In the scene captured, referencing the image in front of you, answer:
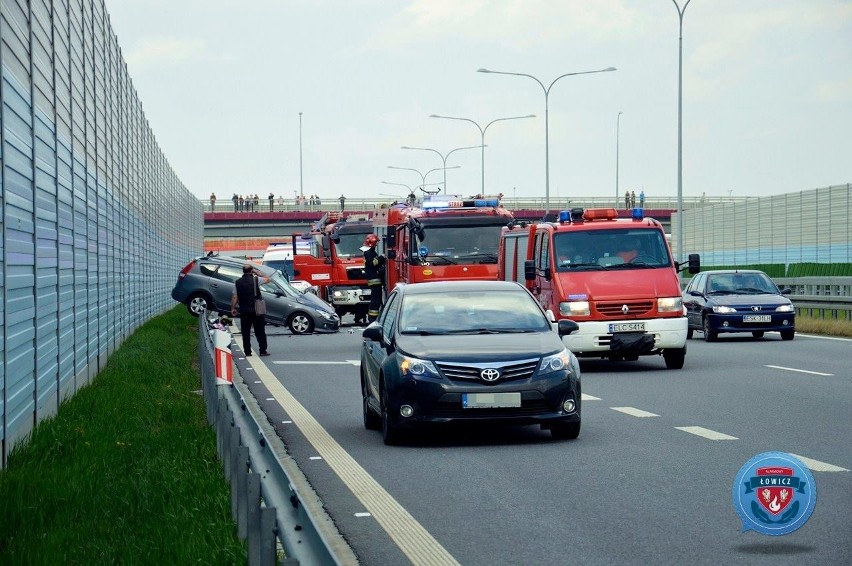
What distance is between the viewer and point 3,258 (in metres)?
10.7

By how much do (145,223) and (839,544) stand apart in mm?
26762

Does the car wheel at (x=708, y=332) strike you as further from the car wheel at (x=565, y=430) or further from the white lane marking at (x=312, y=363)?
the car wheel at (x=565, y=430)

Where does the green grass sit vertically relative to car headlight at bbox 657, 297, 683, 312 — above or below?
below

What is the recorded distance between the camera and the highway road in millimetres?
8242

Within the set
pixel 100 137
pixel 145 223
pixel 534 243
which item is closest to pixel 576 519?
pixel 100 137

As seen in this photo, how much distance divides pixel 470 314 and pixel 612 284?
9.15 metres

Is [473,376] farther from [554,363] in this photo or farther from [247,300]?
[247,300]

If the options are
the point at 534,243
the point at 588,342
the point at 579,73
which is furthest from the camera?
the point at 579,73

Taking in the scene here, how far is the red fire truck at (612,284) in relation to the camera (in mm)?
22969

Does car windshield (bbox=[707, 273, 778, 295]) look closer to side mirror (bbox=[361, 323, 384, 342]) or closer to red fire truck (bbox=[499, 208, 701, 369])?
red fire truck (bbox=[499, 208, 701, 369])

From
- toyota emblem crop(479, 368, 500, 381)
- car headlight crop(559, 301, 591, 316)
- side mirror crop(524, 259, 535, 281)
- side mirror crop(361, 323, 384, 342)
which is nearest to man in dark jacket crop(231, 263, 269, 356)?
side mirror crop(524, 259, 535, 281)

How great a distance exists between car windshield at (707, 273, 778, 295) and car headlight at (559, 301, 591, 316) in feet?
30.4

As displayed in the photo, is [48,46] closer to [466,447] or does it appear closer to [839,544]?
[466,447]

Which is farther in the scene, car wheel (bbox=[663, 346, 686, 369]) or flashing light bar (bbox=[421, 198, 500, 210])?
flashing light bar (bbox=[421, 198, 500, 210])
